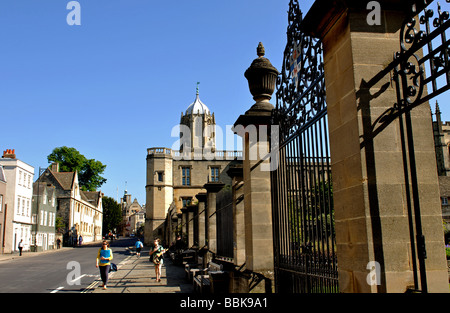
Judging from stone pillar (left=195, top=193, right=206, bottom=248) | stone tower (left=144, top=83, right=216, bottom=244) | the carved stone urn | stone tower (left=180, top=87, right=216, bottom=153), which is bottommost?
stone pillar (left=195, top=193, right=206, bottom=248)

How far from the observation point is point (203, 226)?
16.5m

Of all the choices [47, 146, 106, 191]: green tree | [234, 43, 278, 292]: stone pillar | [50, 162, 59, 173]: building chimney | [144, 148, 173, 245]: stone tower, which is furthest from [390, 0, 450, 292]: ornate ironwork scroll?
[47, 146, 106, 191]: green tree

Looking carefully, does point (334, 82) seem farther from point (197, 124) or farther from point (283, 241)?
point (197, 124)

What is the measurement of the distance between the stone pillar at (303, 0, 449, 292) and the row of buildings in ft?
129

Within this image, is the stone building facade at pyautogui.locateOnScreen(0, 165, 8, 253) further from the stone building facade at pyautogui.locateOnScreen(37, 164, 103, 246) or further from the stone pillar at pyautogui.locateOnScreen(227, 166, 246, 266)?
the stone pillar at pyautogui.locateOnScreen(227, 166, 246, 266)

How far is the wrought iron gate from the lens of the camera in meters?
4.55

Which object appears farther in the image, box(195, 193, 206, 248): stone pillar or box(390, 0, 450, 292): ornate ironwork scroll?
box(195, 193, 206, 248): stone pillar

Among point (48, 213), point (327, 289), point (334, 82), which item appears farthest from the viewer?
point (48, 213)

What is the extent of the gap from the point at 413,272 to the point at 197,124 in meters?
68.3

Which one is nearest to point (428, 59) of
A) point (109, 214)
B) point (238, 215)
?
point (238, 215)

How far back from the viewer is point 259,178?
6.79 meters

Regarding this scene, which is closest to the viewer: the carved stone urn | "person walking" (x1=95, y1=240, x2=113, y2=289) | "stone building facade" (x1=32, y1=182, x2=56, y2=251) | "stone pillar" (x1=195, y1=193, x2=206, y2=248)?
the carved stone urn
